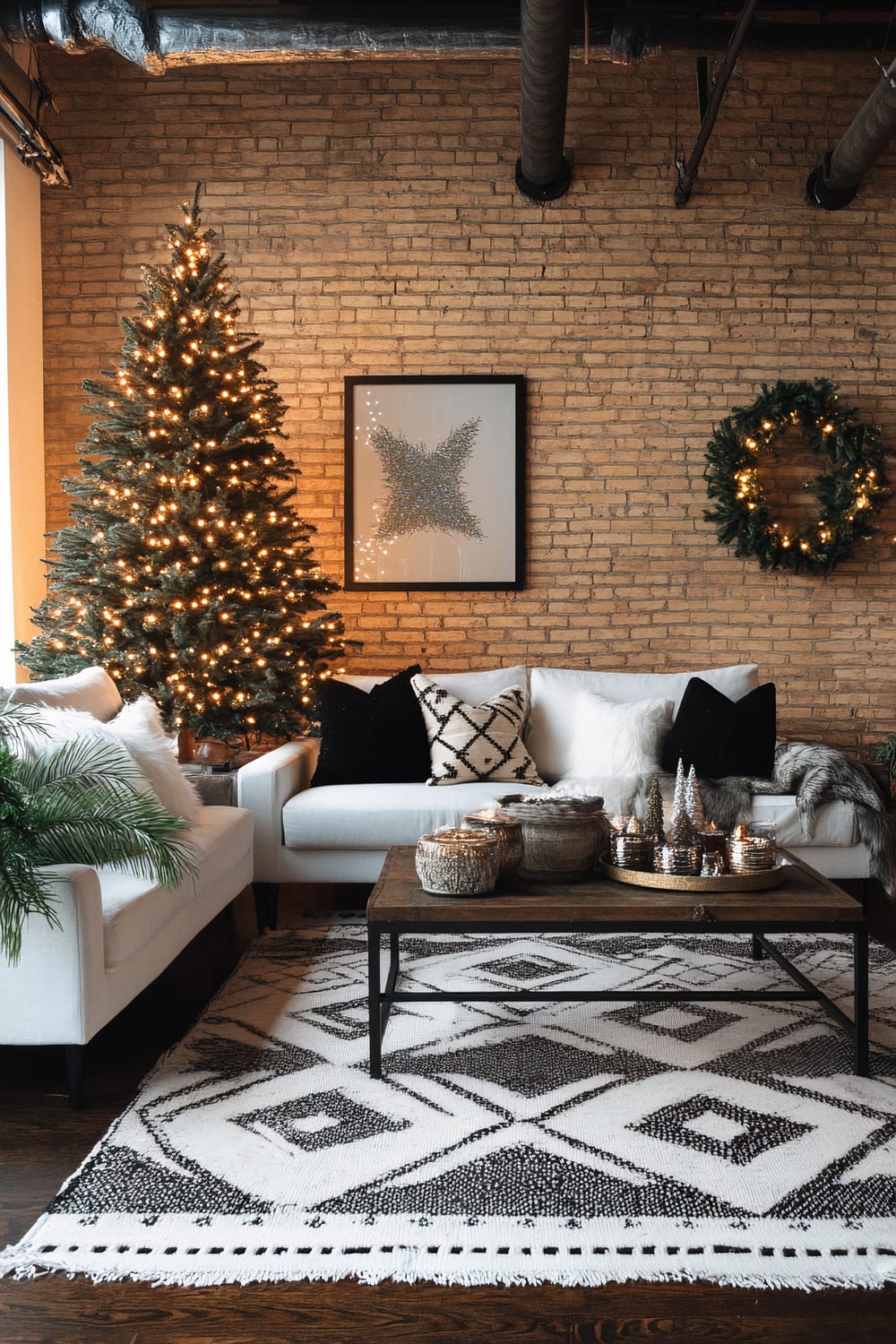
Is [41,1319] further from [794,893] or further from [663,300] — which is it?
[663,300]

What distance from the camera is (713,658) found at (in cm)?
568

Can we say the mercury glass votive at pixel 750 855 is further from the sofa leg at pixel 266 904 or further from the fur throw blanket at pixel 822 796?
the sofa leg at pixel 266 904

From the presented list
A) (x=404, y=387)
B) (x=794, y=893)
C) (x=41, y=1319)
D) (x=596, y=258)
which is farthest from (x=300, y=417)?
(x=41, y=1319)

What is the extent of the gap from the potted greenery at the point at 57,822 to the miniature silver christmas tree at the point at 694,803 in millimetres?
1339

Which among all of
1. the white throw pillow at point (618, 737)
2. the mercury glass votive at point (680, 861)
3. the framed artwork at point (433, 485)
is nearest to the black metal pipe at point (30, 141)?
the framed artwork at point (433, 485)

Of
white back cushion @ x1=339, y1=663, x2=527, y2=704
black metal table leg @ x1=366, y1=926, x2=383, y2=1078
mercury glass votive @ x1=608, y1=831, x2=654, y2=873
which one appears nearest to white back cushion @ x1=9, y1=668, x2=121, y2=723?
white back cushion @ x1=339, y1=663, x2=527, y2=704

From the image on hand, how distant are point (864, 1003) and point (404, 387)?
4032 millimetres

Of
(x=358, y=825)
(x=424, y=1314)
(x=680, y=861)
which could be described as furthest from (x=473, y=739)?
(x=424, y=1314)

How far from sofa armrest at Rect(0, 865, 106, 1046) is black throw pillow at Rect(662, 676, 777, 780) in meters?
2.65

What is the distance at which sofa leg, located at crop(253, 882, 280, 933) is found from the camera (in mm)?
4109

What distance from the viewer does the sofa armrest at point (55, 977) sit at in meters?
2.41

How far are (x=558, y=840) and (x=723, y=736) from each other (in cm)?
183

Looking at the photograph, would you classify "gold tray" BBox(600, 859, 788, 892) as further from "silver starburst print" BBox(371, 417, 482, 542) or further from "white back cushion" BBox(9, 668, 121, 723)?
"silver starburst print" BBox(371, 417, 482, 542)

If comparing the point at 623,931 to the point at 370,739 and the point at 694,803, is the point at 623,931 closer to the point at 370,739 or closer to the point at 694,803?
the point at 694,803
